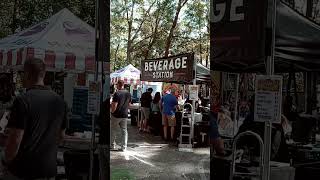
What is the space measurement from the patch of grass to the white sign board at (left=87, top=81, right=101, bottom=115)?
3199 mm

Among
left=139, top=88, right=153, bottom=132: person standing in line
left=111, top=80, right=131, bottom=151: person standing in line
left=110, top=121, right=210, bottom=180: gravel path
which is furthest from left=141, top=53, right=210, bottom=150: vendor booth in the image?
left=139, top=88, right=153, bottom=132: person standing in line

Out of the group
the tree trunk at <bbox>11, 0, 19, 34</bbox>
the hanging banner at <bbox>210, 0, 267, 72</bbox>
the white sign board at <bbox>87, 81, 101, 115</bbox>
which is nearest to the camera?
the hanging banner at <bbox>210, 0, 267, 72</bbox>

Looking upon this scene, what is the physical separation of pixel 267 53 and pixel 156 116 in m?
12.8

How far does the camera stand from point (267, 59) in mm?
4473

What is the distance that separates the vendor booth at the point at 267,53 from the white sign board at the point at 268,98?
0.13 feet

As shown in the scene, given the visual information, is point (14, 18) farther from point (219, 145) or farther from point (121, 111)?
point (219, 145)

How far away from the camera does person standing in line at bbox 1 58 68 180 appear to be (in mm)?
3697

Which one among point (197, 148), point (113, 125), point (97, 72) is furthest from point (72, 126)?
point (197, 148)

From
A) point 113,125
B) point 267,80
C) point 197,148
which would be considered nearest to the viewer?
point 267,80

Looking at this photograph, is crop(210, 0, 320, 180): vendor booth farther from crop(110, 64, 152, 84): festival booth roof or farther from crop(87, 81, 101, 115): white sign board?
crop(110, 64, 152, 84): festival booth roof

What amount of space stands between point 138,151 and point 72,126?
20.5 ft

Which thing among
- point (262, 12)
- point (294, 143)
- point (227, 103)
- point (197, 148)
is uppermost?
point (262, 12)

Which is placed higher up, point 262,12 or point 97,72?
point 262,12

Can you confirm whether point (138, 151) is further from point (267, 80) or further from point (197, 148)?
point (267, 80)
